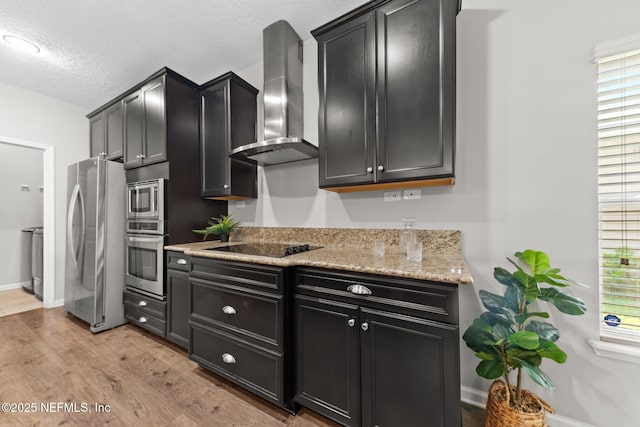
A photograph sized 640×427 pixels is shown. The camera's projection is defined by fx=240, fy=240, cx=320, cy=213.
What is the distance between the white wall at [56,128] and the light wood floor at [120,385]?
1.45m

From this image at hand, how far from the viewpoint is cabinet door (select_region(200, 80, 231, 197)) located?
2.34 m

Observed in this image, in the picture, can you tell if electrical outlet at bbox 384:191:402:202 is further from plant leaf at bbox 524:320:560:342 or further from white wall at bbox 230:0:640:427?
plant leaf at bbox 524:320:560:342

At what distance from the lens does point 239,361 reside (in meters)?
1.62

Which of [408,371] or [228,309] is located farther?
[228,309]

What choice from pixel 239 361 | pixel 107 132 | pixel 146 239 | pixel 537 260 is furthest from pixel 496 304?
pixel 107 132

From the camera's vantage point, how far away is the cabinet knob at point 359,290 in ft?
4.06

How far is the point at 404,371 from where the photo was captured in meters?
1.15

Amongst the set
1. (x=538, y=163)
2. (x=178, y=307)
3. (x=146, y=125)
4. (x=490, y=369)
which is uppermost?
(x=146, y=125)

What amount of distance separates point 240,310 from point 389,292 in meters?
1.01

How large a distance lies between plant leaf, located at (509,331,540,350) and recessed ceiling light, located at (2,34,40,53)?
167 inches

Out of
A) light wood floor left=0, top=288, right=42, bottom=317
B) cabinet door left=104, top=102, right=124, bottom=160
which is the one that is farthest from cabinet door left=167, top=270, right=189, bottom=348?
light wood floor left=0, top=288, right=42, bottom=317

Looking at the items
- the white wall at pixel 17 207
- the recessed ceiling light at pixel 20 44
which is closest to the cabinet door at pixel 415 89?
the recessed ceiling light at pixel 20 44

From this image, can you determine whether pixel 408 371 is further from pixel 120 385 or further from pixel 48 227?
pixel 48 227

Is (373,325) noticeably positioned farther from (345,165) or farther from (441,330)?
(345,165)
